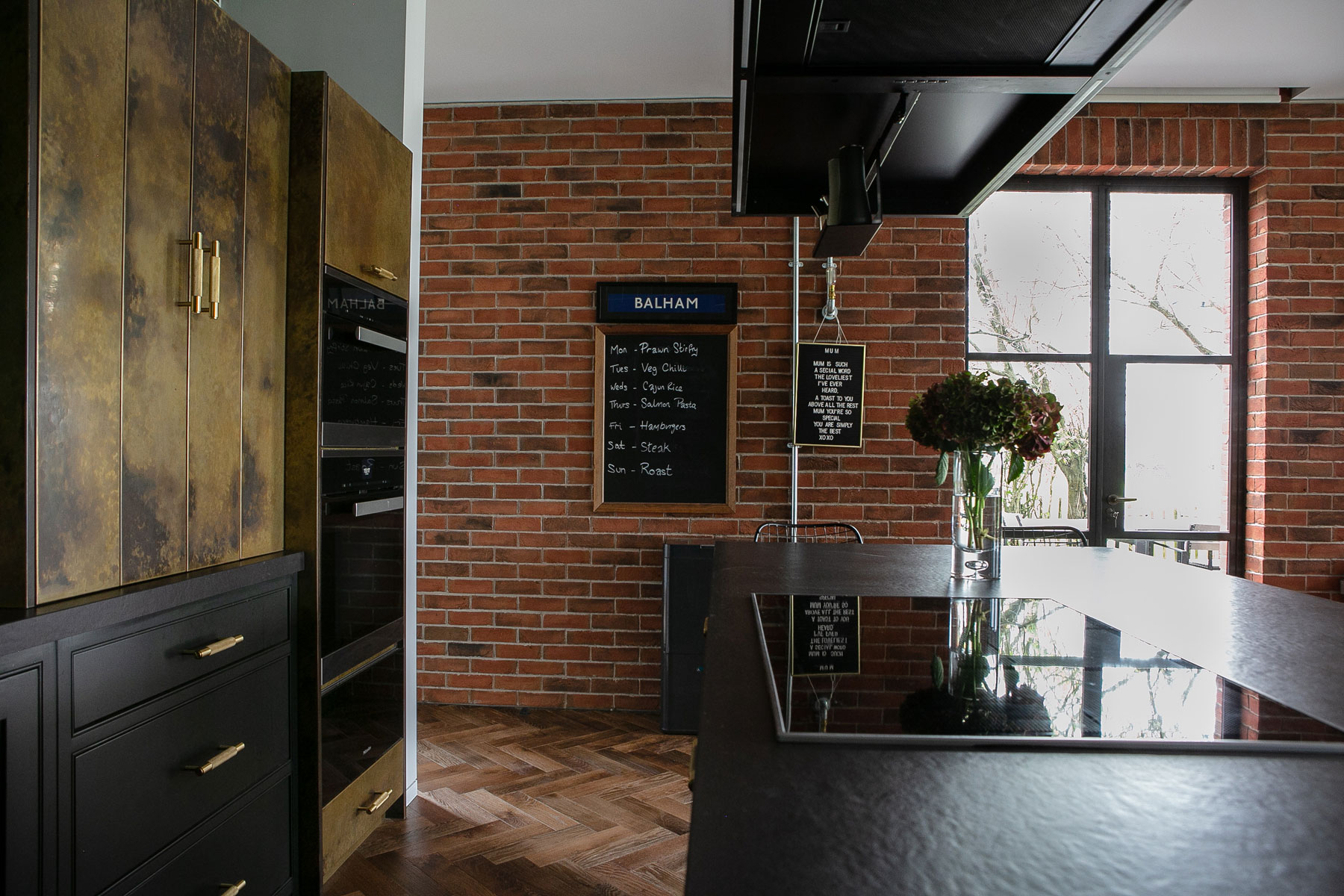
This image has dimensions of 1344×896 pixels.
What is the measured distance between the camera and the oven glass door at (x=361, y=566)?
1982 millimetres

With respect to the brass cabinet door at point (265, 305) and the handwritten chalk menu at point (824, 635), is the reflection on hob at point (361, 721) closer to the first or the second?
the brass cabinet door at point (265, 305)

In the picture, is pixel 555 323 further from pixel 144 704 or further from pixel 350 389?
pixel 144 704

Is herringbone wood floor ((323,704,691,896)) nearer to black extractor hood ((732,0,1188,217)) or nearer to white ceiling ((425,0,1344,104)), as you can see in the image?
black extractor hood ((732,0,1188,217))

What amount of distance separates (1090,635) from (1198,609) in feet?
1.29

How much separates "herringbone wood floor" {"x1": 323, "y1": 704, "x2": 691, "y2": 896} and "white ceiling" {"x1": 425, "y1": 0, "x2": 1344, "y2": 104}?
Answer: 2760 mm

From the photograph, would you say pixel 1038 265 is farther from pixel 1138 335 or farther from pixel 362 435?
pixel 362 435

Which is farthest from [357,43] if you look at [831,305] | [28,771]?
[28,771]

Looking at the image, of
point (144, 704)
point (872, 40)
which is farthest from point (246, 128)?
point (872, 40)

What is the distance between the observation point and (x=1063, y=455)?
3641 millimetres

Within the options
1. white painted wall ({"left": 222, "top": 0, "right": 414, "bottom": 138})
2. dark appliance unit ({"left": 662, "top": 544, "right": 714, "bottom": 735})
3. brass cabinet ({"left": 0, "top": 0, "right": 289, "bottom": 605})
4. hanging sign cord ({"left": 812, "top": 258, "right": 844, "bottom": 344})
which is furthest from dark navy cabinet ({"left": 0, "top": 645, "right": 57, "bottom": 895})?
hanging sign cord ({"left": 812, "top": 258, "right": 844, "bottom": 344})

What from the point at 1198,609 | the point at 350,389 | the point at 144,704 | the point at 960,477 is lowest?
the point at 144,704

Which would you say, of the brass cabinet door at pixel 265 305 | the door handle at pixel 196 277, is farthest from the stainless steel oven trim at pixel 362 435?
the door handle at pixel 196 277

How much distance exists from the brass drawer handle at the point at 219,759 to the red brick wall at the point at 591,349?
1974 mm

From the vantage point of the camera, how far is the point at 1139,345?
3627 millimetres
